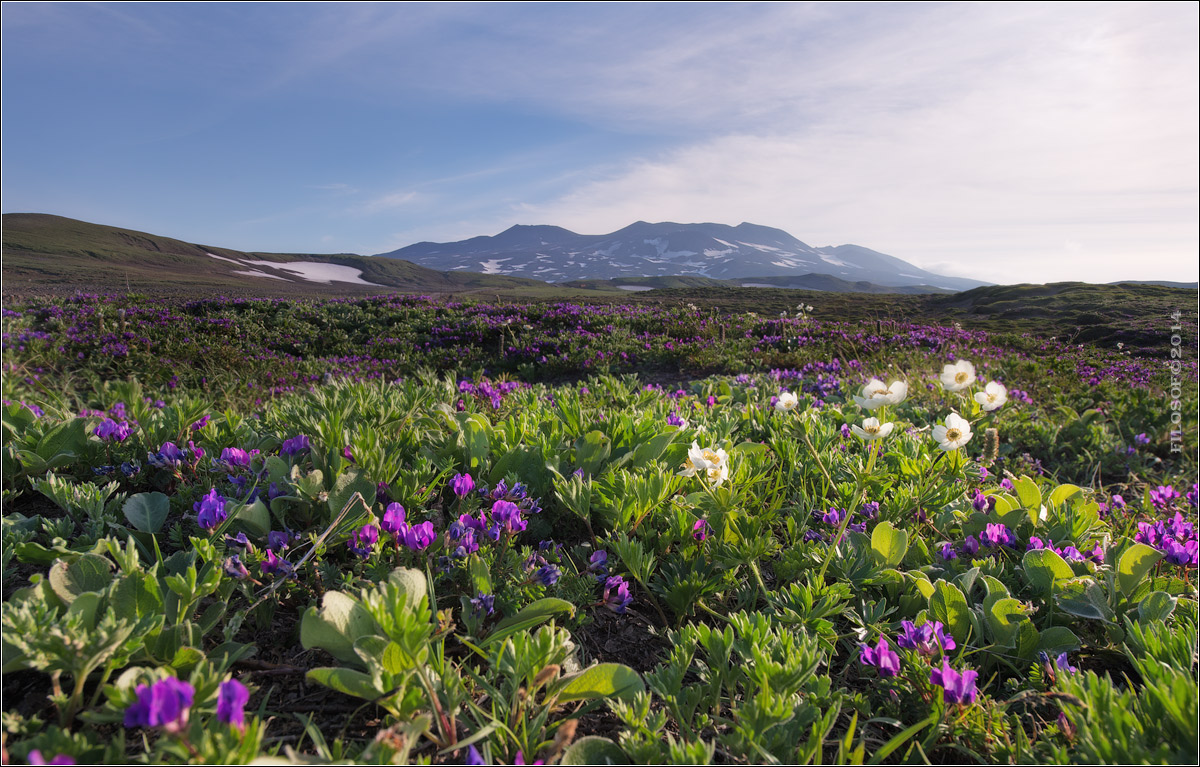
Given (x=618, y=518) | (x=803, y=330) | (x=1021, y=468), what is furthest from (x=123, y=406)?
(x=803, y=330)

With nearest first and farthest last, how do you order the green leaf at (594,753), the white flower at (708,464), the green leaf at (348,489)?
the green leaf at (594,753)
the white flower at (708,464)
the green leaf at (348,489)

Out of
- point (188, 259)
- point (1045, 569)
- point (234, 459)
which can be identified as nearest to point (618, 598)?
point (1045, 569)

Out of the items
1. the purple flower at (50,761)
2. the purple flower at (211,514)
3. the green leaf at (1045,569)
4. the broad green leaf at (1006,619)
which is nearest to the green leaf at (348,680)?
the purple flower at (50,761)

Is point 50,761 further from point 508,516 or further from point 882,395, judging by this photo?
point 882,395

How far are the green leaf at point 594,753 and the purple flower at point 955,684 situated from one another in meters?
0.78

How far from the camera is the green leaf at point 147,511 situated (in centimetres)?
197

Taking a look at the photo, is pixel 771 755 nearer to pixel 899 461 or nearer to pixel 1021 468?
pixel 899 461

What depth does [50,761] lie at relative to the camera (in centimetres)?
104

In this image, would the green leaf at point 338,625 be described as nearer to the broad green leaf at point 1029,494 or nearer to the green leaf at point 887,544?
the green leaf at point 887,544

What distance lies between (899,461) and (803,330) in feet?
29.7

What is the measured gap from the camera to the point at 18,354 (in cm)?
741

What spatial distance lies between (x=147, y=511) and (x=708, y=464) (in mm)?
1983

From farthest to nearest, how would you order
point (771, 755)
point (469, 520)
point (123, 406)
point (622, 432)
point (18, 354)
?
point (18, 354) → point (123, 406) → point (622, 432) → point (469, 520) → point (771, 755)

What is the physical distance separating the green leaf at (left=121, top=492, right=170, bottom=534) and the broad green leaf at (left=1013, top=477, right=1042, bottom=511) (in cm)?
346
